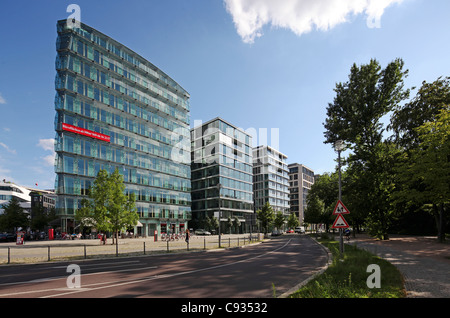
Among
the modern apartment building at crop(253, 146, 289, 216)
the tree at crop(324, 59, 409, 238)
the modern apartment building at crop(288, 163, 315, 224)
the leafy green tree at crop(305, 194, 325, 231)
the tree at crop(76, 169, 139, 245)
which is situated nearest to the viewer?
the tree at crop(324, 59, 409, 238)

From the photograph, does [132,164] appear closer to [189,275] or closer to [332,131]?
[332,131]

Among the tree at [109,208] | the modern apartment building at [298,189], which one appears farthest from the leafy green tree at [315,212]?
the modern apartment building at [298,189]

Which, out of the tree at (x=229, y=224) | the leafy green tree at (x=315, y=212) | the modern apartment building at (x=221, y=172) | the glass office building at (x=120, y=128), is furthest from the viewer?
the modern apartment building at (x=221, y=172)

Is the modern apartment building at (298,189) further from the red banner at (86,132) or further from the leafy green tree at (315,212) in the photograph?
the red banner at (86,132)

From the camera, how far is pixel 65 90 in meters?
49.6

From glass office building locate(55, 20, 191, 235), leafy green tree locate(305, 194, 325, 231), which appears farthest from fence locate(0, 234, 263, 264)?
leafy green tree locate(305, 194, 325, 231)

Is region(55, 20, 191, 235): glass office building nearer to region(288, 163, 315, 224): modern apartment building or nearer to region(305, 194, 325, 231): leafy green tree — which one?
region(305, 194, 325, 231): leafy green tree

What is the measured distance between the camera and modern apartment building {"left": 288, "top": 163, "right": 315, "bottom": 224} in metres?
136

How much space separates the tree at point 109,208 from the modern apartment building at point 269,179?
7482cm

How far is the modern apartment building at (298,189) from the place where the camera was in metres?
136

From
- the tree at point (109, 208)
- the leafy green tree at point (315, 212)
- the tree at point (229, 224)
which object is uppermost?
the tree at point (109, 208)

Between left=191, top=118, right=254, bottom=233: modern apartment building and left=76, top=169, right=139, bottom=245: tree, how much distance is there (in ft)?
147
